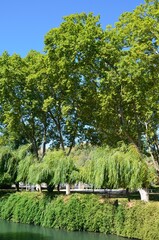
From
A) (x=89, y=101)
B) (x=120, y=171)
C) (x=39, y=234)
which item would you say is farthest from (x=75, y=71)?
(x=39, y=234)

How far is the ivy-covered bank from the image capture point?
18.7m

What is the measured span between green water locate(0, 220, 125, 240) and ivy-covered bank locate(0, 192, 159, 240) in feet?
2.45

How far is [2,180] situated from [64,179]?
27.0ft

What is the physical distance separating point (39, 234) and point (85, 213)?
9.62 feet

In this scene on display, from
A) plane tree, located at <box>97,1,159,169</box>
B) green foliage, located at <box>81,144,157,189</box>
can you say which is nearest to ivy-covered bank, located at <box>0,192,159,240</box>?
green foliage, located at <box>81,144,157,189</box>

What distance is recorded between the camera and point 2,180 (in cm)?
3097

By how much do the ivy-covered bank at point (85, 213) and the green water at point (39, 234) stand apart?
0.75 m

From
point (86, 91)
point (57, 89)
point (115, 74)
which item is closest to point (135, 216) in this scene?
point (115, 74)

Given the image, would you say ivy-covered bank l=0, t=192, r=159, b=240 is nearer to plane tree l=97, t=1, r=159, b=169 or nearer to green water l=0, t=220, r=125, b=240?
green water l=0, t=220, r=125, b=240

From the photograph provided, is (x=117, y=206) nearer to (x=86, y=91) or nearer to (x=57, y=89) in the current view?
(x=86, y=91)

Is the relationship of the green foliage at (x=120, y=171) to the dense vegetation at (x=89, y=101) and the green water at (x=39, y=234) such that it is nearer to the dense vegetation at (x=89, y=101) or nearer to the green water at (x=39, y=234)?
the dense vegetation at (x=89, y=101)

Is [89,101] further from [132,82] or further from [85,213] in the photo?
[85,213]

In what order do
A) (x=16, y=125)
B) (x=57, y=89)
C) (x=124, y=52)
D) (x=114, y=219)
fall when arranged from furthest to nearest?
(x=16, y=125) < (x=57, y=89) < (x=124, y=52) < (x=114, y=219)

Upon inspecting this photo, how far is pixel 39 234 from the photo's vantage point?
21.5 meters
